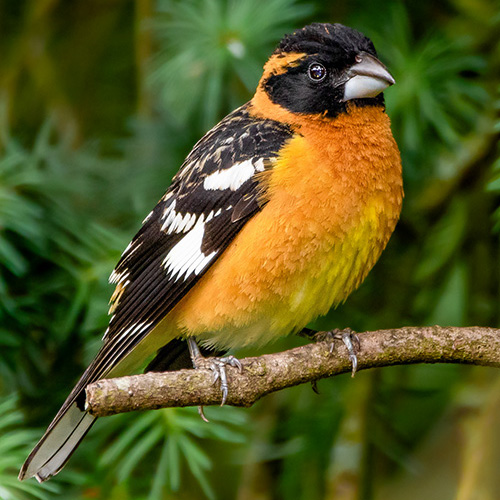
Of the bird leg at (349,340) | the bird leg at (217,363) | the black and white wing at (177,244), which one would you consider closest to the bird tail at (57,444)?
the black and white wing at (177,244)

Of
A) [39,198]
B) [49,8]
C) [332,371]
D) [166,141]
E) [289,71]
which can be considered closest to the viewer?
[332,371]

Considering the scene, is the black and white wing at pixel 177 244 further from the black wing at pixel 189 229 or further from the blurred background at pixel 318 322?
the blurred background at pixel 318 322

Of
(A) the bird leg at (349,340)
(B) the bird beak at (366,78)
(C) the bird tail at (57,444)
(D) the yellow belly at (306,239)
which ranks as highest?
(B) the bird beak at (366,78)

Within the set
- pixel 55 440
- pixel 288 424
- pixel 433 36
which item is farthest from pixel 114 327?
pixel 433 36

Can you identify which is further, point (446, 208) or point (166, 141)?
point (166, 141)

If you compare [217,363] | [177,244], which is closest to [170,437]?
[217,363]

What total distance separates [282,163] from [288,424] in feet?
3.50

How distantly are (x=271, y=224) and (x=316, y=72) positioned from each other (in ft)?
1.67

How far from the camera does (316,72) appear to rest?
2400mm

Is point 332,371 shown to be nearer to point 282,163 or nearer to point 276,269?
point 276,269

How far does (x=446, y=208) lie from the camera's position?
9.70 ft

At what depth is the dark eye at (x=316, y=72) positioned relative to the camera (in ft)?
7.86

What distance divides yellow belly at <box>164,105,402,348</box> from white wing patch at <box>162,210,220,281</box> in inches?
1.8

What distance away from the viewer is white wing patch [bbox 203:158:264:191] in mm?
2307
